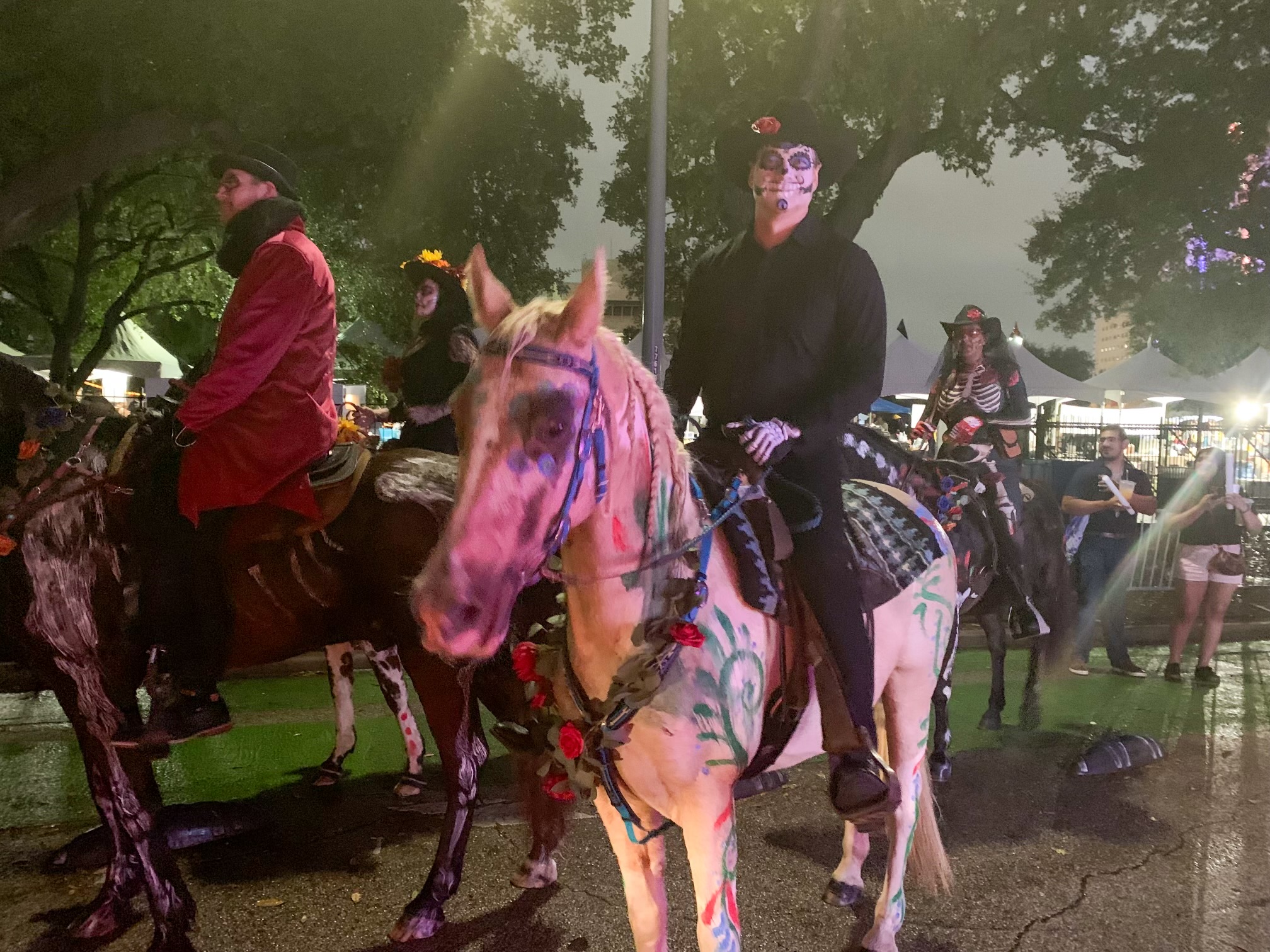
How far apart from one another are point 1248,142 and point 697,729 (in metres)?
21.8

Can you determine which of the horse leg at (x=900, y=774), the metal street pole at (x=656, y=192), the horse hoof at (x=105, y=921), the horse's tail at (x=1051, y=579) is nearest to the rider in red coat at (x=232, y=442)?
the horse hoof at (x=105, y=921)

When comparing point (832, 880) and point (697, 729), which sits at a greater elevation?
point (697, 729)

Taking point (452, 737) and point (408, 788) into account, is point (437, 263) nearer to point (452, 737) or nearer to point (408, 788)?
point (452, 737)

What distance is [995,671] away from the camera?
6754 mm

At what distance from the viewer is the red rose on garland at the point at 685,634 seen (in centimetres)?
221

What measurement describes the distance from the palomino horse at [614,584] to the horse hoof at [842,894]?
143cm

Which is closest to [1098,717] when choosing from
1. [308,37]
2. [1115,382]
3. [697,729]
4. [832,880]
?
[832,880]

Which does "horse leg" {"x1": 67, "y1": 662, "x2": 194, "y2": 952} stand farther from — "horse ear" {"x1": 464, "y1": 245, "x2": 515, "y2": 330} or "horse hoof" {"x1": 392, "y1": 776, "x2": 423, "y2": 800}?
"horse ear" {"x1": 464, "y1": 245, "x2": 515, "y2": 330}

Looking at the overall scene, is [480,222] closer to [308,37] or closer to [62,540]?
[308,37]

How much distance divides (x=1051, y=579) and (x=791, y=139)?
516 cm

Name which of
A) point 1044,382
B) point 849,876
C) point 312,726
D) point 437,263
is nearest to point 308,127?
point 437,263

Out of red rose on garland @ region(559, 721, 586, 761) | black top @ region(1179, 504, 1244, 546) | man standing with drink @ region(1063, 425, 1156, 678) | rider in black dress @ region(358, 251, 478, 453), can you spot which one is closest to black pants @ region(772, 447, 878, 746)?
red rose on garland @ region(559, 721, 586, 761)

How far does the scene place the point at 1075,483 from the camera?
874 centimetres

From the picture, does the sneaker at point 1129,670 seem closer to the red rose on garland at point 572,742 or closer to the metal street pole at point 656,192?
the metal street pole at point 656,192
